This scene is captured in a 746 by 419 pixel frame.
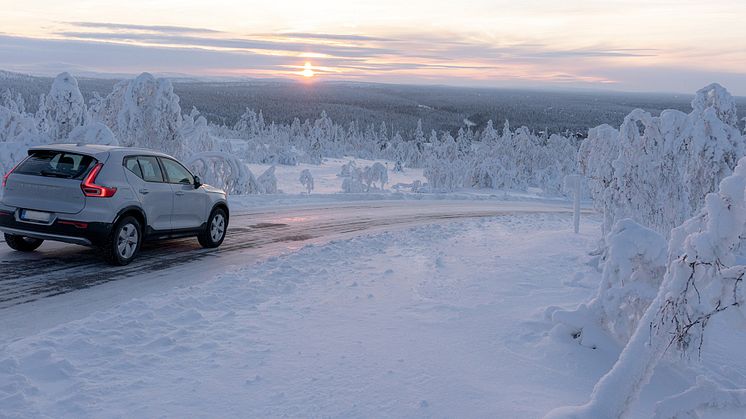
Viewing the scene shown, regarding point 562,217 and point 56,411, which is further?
point 562,217

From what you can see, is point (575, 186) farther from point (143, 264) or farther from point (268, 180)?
point (268, 180)

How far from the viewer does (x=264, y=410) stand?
4.65 metres

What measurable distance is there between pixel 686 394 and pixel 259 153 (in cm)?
7581

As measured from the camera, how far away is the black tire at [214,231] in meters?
11.3

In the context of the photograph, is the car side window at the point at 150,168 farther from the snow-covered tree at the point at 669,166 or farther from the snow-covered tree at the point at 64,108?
the snow-covered tree at the point at 64,108

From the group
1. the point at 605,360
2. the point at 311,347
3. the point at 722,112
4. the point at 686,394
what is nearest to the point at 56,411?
the point at 311,347

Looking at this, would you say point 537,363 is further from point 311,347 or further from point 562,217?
point 562,217

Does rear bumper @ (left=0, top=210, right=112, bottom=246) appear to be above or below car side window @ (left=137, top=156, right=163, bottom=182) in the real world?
below

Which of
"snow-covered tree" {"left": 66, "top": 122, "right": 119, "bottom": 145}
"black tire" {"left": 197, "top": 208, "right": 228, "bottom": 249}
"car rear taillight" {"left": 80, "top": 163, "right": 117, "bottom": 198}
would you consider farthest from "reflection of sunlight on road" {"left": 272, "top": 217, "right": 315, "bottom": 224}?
"car rear taillight" {"left": 80, "top": 163, "right": 117, "bottom": 198}

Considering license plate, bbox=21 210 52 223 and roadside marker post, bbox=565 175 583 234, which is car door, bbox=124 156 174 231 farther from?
roadside marker post, bbox=565 175 583 234

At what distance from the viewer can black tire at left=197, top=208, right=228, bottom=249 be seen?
1132 cm

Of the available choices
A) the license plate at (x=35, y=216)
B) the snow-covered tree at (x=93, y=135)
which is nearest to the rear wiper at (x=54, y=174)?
the license plate at (x=35, y=216)

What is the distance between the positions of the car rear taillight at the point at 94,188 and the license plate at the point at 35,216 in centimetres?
61

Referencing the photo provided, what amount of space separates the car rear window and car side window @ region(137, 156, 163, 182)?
919 millimetres
